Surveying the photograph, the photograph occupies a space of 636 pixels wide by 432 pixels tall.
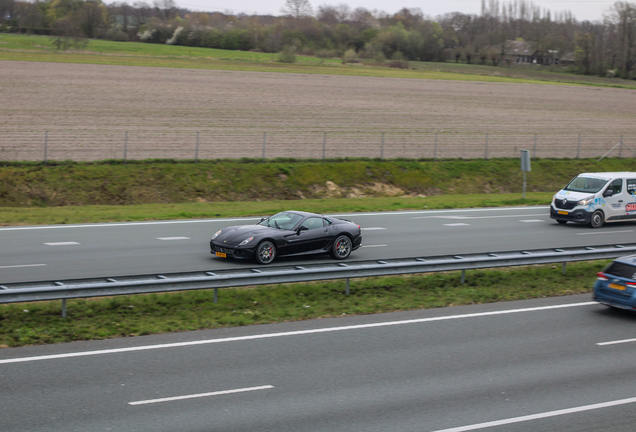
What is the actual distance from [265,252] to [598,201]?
43.9 ft

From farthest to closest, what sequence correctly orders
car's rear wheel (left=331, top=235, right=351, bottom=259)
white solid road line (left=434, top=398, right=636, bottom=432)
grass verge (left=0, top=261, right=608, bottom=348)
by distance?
car's rear wheel (left=331, top=235, right=351, bottom=259)
grass verge (left=0, top=261, right=608, bottom=348)
white solid road line (left=434, top=398, right=636, bottom=432)

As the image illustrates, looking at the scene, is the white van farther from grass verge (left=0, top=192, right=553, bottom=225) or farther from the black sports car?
the black sports car

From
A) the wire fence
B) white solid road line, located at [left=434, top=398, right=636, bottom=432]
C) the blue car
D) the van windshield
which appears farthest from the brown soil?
white solid road line, located at [left=434, top=398, right=636, bottom=432]

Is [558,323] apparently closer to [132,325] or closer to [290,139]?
[132,325]

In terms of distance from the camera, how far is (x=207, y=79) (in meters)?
51.5

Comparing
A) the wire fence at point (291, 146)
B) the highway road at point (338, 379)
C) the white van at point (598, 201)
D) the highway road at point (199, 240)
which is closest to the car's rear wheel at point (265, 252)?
the highway road at point (199, 240)

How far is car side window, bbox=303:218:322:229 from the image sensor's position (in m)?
16.2

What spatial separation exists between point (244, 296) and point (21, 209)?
47.2 ft

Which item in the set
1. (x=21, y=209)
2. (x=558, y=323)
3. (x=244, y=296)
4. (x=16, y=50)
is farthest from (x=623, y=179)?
(x=16, y=50)

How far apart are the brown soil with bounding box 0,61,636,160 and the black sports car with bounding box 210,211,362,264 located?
16.1 m

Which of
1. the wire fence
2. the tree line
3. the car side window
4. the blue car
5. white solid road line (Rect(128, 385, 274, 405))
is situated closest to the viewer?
white solid road line (Rect(128, 385, 274, 405))

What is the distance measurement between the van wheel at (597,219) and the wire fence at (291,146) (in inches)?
586

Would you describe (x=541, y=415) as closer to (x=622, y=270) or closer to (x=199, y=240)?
Answer: (x=622, y=270)

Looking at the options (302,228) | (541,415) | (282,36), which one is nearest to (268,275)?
(302,228)
